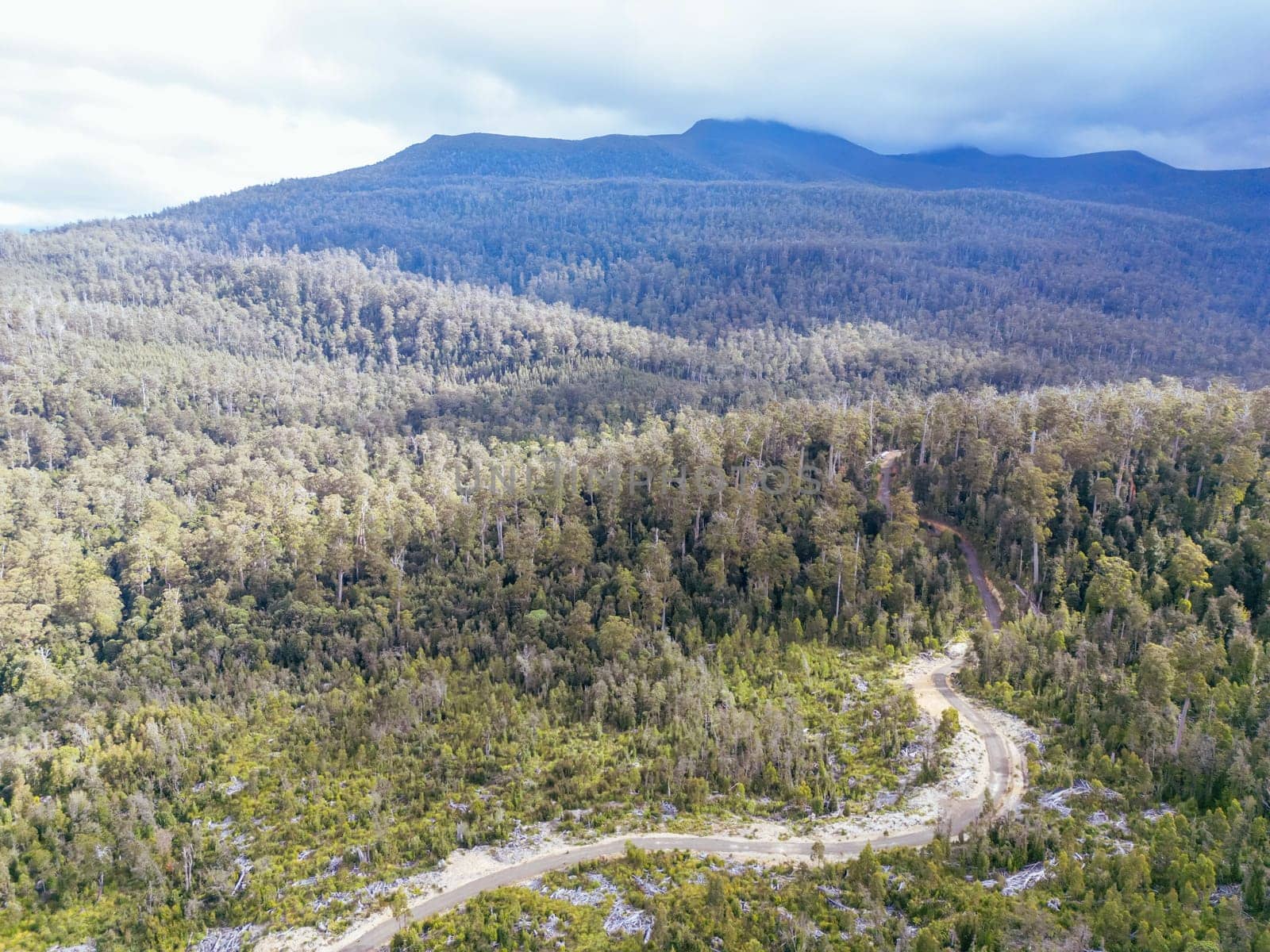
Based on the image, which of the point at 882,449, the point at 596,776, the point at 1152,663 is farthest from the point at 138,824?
the point at 882,449

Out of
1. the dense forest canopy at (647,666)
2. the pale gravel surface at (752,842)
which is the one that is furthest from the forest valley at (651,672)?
the pale gravel surface at (752,842)

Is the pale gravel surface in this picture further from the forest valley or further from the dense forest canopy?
the dense forest canopy

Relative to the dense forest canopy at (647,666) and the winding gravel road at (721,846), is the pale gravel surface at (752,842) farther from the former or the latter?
the dense forest canopy at (647,666)

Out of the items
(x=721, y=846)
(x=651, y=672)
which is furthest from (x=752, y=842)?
(x=651, y=672)

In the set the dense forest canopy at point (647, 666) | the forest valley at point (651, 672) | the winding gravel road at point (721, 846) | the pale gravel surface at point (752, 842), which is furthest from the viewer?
the winding gravel road at point (721, 846)

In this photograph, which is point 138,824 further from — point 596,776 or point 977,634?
point 977,634

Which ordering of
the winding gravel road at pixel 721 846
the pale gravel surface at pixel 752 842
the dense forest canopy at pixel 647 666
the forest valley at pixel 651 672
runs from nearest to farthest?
the forest valley at pixel 651 672 < the dense forest canopy at pixel 647 666 < the pale gravel surface at pixel 752 842 < the winding gravel road at pixel 721 846

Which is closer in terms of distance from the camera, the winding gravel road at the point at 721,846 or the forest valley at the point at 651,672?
the forest valley at the point at 651,672

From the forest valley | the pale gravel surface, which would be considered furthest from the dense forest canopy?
the pale gravel surface
